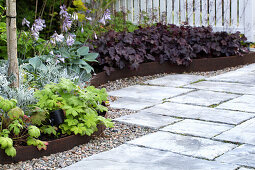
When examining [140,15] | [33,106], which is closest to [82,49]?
[33,106]

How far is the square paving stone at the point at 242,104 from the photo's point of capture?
14.6 feet

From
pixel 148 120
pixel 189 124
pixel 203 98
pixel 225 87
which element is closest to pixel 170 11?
pixel 225 87

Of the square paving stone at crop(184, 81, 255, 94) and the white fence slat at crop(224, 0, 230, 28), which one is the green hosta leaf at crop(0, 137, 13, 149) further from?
the white fence slat at crop(224, 0, 230, 28)

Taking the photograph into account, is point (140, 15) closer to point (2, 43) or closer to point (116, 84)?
point (116, 84)

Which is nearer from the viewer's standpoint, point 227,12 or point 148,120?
point 148,120

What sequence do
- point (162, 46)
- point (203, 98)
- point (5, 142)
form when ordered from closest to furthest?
point (5, 142) → point (203, 98) → point (162, 46)

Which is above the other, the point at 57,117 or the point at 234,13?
the point at 234,13

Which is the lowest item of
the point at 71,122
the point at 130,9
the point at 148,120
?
the point at 148,120

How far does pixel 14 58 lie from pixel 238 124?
6.49 feet

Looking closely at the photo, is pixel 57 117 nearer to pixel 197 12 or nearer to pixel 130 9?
pixel 197 12

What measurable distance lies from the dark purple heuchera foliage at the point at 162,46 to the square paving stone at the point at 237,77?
21.7 inches

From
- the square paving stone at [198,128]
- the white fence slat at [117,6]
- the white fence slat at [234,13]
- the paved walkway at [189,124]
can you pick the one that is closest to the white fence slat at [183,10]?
the white fence slat at [234,13]

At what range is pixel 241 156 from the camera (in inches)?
122

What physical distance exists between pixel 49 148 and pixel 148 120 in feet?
3.62
